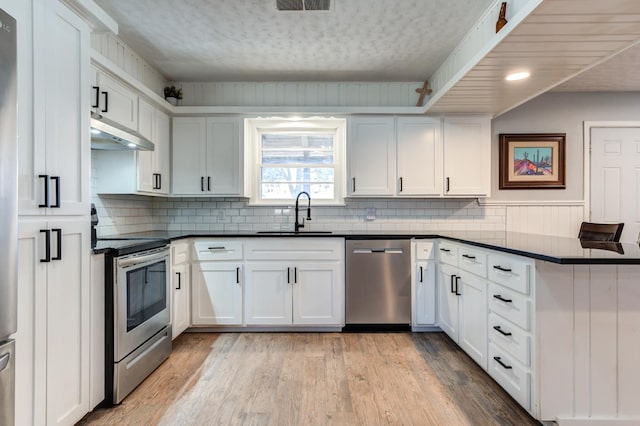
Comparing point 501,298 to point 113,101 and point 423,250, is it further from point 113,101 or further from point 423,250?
point 113,101

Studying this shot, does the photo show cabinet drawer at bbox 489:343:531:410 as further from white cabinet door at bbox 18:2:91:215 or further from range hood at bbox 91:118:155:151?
range hood at bbox 91:118:155:151

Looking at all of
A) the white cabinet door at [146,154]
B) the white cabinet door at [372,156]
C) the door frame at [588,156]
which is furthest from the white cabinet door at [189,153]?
the door frame at [588,156]

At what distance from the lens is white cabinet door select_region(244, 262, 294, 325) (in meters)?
3.36

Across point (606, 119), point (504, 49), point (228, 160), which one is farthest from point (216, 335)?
point (606, 119)

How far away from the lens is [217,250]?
337 centimetres

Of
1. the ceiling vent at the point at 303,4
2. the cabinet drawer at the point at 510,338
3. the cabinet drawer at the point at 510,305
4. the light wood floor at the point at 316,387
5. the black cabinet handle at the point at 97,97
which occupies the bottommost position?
the light wood floor at the point at 316,387

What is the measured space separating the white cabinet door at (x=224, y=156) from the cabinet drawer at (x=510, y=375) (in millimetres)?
2697

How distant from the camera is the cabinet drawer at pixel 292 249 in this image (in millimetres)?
3369

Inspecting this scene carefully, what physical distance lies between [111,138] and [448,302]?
2.93m

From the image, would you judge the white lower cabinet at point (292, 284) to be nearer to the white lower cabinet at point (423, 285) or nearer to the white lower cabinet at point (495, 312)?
the white lower cabinet at point (423, 285)

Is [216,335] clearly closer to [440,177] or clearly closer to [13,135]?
[13,135]

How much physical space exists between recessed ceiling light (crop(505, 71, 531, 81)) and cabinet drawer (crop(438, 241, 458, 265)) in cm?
137

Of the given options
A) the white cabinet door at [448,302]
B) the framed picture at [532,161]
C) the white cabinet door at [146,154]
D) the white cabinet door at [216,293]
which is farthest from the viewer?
the framed picture at [532,161]

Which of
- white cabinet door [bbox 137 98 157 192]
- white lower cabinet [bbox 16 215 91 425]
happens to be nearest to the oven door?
white lower cabinet [bbox 16 215 91 425]
